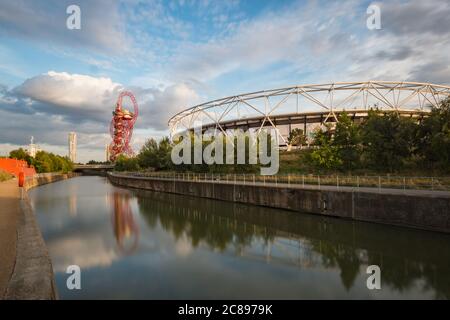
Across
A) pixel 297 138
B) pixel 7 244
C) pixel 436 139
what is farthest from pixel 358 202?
pixel 297 138

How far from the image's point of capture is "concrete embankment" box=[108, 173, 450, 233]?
13859 mm

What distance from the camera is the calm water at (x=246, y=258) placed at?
358 inches

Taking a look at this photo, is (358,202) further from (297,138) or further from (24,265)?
(297,138)

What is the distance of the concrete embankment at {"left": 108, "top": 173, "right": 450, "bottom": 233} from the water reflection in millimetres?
646

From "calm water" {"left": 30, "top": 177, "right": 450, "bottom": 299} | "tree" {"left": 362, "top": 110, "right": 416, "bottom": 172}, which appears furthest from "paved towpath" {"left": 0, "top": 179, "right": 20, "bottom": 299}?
"tree" {"left": 362, "top": 110, "right": 416, "bottom": 172}

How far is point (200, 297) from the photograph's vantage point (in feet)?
28.0

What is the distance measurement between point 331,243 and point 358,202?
4.57 metres

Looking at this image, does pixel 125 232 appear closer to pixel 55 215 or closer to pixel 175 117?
pixel 55 215

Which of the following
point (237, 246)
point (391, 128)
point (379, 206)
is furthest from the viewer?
point (391, 128)

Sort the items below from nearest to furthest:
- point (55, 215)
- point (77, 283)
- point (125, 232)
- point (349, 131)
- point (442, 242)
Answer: point (77, 283), point (442, 242), point (125, 232), point (55, 215), point (349, 131)

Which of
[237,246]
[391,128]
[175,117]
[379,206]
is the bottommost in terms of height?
[237,246]

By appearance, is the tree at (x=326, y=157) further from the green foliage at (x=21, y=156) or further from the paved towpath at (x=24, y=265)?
the green foliage at (x=21, y=156)
